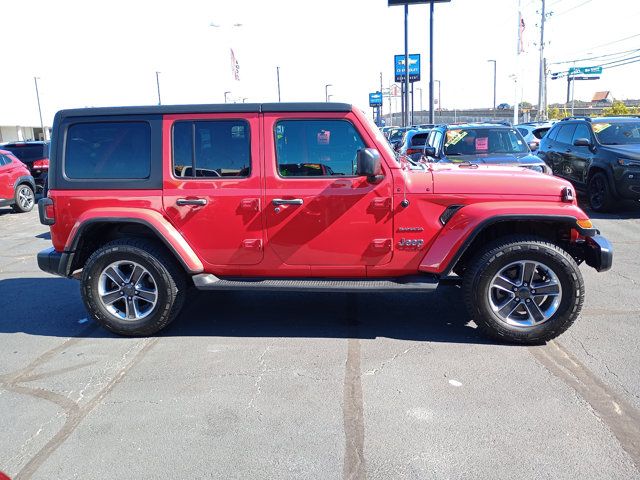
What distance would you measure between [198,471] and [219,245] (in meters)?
2.16

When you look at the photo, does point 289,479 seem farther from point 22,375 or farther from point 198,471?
point 22,375

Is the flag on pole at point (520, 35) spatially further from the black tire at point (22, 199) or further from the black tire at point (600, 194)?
the black tire at point (22, 199)

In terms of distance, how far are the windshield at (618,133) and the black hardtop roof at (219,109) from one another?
8.08 meters

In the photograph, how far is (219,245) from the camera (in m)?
4.66

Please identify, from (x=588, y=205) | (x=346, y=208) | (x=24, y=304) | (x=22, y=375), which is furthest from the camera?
(x=588, y=205)

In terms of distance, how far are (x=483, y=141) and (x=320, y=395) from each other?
765cm

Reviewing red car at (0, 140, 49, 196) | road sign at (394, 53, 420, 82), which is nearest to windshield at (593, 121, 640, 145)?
red car at (0, 140, 49, 196)

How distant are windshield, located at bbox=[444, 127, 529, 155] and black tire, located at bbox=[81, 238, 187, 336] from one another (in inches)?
265

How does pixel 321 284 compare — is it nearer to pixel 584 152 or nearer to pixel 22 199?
pixel 584 152

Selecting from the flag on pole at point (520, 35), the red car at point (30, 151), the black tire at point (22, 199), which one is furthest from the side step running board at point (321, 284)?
the flag on pole at point (520, 35)

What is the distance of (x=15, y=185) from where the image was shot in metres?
13.2

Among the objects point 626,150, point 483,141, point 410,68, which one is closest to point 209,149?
point 483,141

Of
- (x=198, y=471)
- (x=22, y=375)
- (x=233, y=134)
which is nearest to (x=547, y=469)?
(x=198, y=471)

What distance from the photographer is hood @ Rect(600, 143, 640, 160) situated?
9586mm
